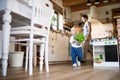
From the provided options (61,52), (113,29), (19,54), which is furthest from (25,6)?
(113,29)

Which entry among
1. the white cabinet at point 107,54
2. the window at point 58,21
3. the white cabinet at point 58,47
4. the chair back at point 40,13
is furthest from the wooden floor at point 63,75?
the window at point 58,21

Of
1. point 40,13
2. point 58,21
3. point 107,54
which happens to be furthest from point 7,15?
point 58,21

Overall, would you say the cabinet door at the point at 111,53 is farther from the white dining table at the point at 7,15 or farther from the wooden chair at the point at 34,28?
the white dining table at the point at 7,15

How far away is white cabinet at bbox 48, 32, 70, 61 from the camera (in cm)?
453

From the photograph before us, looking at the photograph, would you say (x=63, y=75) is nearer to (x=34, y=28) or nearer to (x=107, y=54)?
(x=34, y=28)

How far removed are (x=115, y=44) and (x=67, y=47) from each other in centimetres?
216

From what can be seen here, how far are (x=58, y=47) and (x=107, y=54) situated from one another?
1633 millimetres

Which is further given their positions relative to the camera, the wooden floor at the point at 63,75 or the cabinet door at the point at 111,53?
the cabinet door at the point at 111,53

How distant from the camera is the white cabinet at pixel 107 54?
12.7 ft

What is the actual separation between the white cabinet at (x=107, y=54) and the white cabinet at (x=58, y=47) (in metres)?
1.22

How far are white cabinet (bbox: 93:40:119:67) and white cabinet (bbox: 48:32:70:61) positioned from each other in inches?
47.9

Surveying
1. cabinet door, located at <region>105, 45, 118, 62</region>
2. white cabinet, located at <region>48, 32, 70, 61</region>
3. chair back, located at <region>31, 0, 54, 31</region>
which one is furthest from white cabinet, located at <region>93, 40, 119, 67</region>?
chair back, located at <region>31, 0, 54, 31</region>

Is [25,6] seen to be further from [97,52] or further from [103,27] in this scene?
[103,27]

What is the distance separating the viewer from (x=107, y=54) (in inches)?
156
